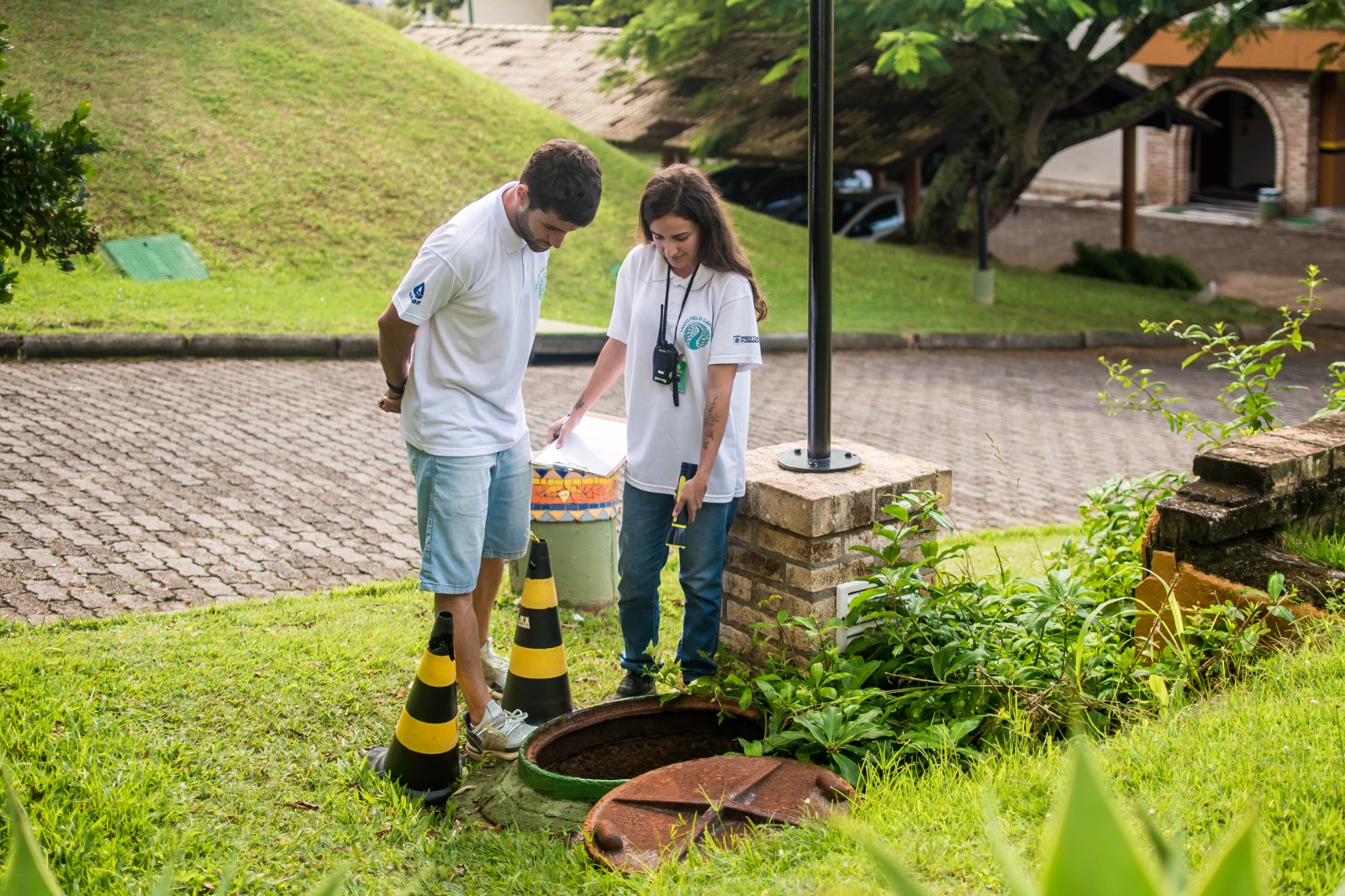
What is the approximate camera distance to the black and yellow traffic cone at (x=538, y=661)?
4.40 meters

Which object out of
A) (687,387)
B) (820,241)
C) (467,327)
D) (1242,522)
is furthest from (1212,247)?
(467,327)

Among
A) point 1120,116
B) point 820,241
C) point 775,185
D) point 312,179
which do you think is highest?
point 1120,116

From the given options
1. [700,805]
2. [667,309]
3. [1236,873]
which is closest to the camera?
[1236,873]

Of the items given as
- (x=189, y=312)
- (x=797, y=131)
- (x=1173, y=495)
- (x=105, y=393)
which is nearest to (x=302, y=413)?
(x=105, y=393)

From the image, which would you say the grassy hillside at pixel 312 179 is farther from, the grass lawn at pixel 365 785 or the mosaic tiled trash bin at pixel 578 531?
the grass lawn at pixel 365 785

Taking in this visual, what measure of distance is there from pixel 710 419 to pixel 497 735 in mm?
1243

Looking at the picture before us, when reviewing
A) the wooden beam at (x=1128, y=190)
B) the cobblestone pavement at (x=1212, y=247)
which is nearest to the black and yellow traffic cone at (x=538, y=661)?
the cobblestone pavement at (x=1212, y=247)

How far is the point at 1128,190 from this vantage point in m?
20.2

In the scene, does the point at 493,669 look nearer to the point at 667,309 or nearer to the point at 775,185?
the point at 667,309

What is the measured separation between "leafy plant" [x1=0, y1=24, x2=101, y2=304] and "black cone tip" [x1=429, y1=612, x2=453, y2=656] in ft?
6.08

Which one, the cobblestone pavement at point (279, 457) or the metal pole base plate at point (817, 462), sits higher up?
the metal pole base plate at point (817, 462)

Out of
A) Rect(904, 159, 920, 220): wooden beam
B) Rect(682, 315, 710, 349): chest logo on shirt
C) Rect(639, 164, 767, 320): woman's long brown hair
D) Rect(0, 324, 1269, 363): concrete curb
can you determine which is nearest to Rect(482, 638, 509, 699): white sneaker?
Rect(682, 315, 710, 349): chest logo on shirt

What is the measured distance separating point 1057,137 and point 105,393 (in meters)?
13.4

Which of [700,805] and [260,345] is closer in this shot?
[700,805]
